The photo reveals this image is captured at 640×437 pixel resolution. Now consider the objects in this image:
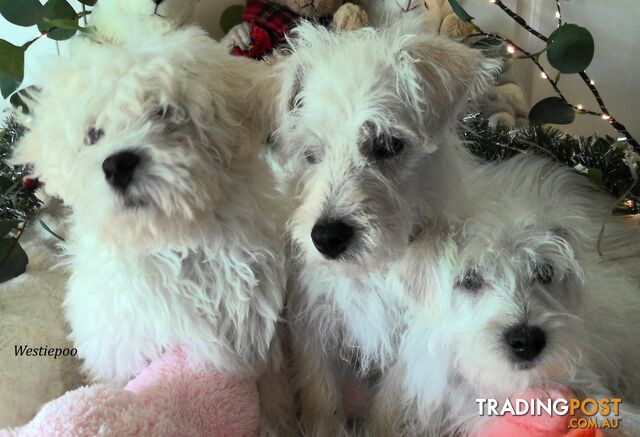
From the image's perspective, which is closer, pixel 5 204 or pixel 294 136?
pixel 294 136

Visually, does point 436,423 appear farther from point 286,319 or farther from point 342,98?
point 342,98

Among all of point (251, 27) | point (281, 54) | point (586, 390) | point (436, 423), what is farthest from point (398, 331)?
point (251, 27)

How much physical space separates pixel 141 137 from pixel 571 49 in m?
1.12

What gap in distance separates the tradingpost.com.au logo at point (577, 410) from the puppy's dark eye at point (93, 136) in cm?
91

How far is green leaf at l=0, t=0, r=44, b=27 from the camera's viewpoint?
59.8 inches

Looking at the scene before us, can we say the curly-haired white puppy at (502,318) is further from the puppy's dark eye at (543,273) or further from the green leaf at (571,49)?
the green leaf at (571,49)

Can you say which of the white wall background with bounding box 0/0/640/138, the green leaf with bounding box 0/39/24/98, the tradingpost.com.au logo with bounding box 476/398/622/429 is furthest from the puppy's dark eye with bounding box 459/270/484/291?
the white wall background with bounding box 0/0/640/138

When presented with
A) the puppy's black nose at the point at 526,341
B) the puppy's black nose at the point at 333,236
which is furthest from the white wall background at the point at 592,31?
the puppy's black nose at the point at 526,341

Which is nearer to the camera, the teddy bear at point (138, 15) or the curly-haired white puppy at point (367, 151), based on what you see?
the curly-haired white puppy at point (367, 151)

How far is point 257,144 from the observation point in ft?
4.03

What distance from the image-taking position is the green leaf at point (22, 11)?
1520mm

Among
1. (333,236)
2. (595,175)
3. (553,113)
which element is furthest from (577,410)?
(553,113)

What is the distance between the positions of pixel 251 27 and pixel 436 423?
136cm

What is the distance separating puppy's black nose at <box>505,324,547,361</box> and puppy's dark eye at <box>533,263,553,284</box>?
11cm
